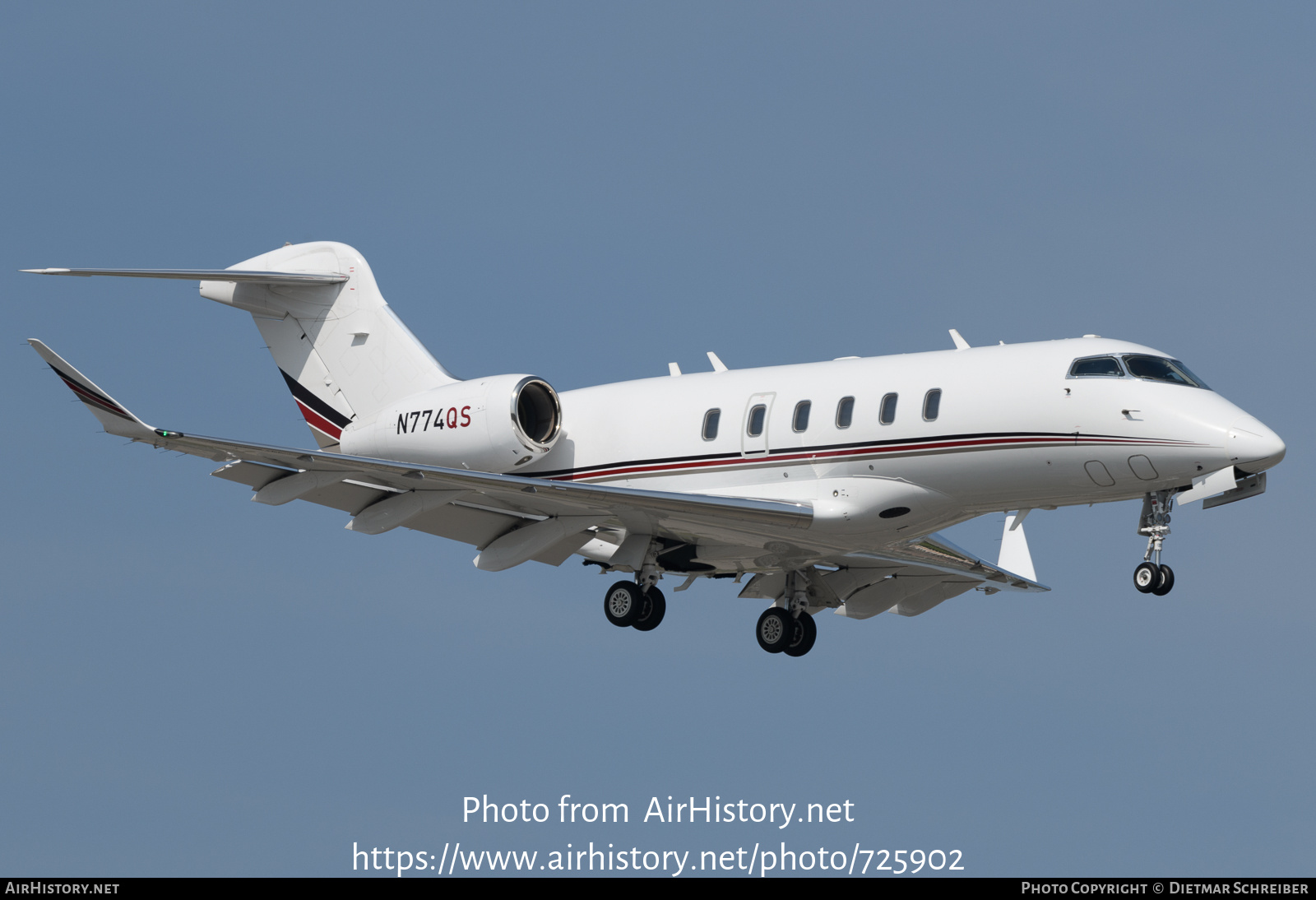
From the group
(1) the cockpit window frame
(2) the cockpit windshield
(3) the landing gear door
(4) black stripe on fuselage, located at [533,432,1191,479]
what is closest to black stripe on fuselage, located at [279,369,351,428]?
(4) black stripe on fuselage, located at [533,432,1191,479]

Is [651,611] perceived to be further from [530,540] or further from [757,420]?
[757,420]

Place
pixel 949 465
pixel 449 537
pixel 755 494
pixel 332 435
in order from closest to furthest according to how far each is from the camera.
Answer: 1. pixel 949 465
2. pixel 755 494
3. pixel 449 537
4. pixel 332 435

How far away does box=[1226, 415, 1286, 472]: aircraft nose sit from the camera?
18078 millimetres

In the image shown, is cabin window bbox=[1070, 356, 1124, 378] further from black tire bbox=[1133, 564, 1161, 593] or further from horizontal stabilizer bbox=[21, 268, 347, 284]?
horizontal stabilizer bbox=[21, 268, 347, 284]

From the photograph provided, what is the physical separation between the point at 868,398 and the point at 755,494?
76.4 inches

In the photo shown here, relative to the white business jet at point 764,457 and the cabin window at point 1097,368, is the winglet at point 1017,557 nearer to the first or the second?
the white business jet at point 764,457

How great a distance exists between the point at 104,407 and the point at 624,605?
7320 millimetres

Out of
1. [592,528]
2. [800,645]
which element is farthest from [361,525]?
[800,645]

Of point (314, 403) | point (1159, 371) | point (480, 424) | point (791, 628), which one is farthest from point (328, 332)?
point (1159, 371)

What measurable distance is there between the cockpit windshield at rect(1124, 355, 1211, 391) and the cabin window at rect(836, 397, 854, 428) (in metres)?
3.31

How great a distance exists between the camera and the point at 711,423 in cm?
2158

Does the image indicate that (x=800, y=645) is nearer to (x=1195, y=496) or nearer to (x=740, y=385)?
(x=740, y=385)

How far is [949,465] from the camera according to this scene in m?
19.6

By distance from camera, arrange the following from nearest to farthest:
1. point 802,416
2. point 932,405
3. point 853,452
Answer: point 932,405, point 853,452, point 802,416
